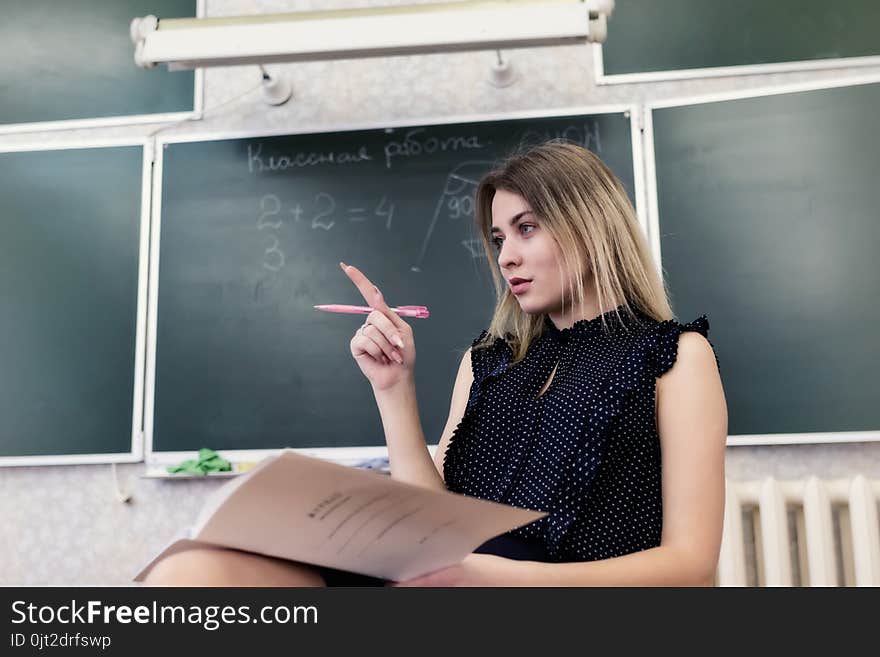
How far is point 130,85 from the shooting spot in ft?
7.86

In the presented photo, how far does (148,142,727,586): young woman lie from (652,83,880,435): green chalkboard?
34.8 inches

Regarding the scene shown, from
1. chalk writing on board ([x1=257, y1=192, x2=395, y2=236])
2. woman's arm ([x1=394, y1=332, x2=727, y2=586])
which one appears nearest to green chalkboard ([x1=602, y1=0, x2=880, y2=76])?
chalk writing on board ([x1=257, y1=192, x2=395, y2=236])

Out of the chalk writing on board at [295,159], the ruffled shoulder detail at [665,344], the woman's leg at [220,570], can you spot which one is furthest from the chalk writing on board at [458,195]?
the woman's leg at [220,570]

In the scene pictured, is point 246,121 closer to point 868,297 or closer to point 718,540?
point 868,297

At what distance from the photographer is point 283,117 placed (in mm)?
2324

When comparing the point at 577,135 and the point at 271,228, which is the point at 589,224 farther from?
the point at 271,228

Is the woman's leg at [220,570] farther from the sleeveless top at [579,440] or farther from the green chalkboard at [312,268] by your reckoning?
the green chalkboard at [312,268]

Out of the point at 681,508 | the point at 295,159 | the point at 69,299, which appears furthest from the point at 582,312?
the point at 69,299

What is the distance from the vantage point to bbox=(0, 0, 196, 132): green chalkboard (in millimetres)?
2385

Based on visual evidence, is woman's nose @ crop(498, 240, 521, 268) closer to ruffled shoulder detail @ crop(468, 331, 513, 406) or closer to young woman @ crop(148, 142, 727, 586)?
young woman @ crop(148, 142, 727, 586)

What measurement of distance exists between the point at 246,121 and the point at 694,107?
1195 mm

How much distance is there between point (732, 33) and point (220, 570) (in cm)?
199

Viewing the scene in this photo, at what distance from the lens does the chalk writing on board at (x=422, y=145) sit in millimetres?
2191
